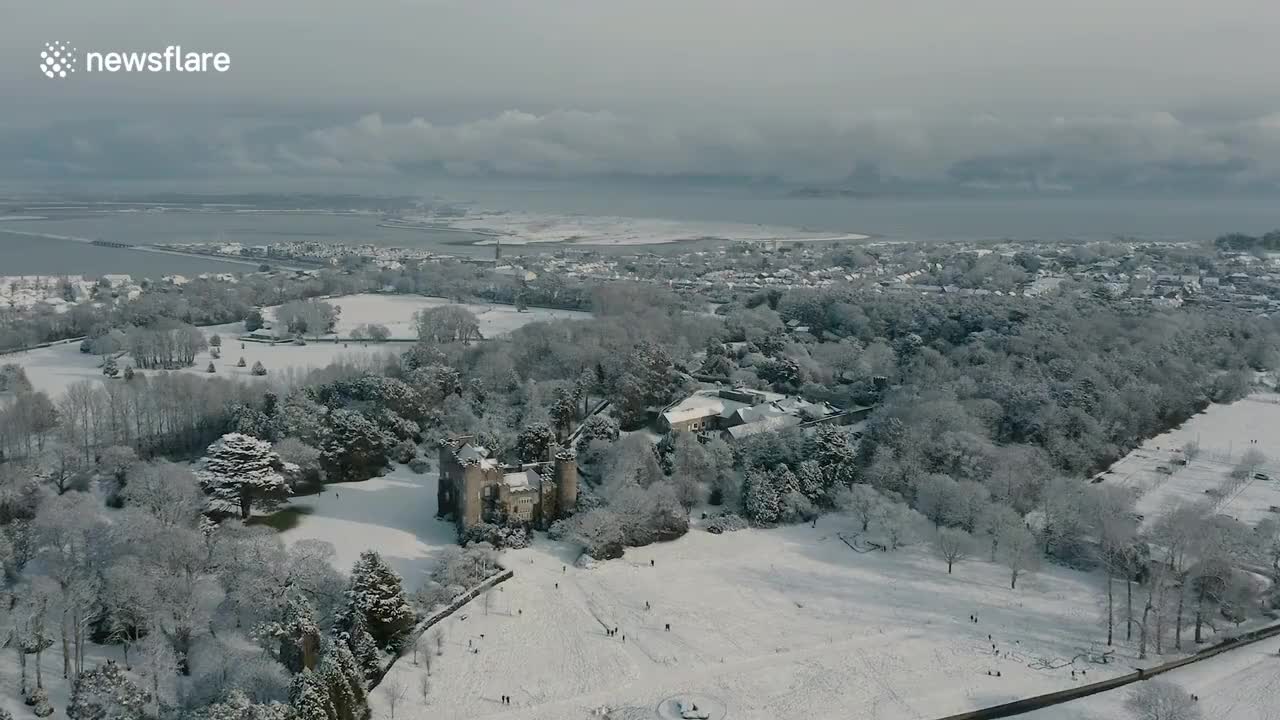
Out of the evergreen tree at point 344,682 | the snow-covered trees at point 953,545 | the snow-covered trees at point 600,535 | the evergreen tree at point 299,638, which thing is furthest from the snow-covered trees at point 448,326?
the evergreen tree at point 344,682

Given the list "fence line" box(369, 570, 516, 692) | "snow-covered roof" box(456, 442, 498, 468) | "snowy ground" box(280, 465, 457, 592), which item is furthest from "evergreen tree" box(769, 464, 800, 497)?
"snowy ground" box(280, 465, 457, 592)

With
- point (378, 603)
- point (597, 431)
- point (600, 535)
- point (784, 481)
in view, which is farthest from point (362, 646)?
point (597, 431)

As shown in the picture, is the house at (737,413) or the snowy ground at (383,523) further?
the house at (737,413)

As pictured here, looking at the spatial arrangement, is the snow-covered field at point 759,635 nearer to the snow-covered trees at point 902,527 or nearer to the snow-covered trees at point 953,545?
the snow-covered trees at point 953,545

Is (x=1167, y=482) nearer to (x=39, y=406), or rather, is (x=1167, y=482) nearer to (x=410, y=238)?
(x=39, y=406)

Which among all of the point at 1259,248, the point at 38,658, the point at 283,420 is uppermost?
the point at 1259,248

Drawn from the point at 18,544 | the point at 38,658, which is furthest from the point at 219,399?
the point at 38,658
